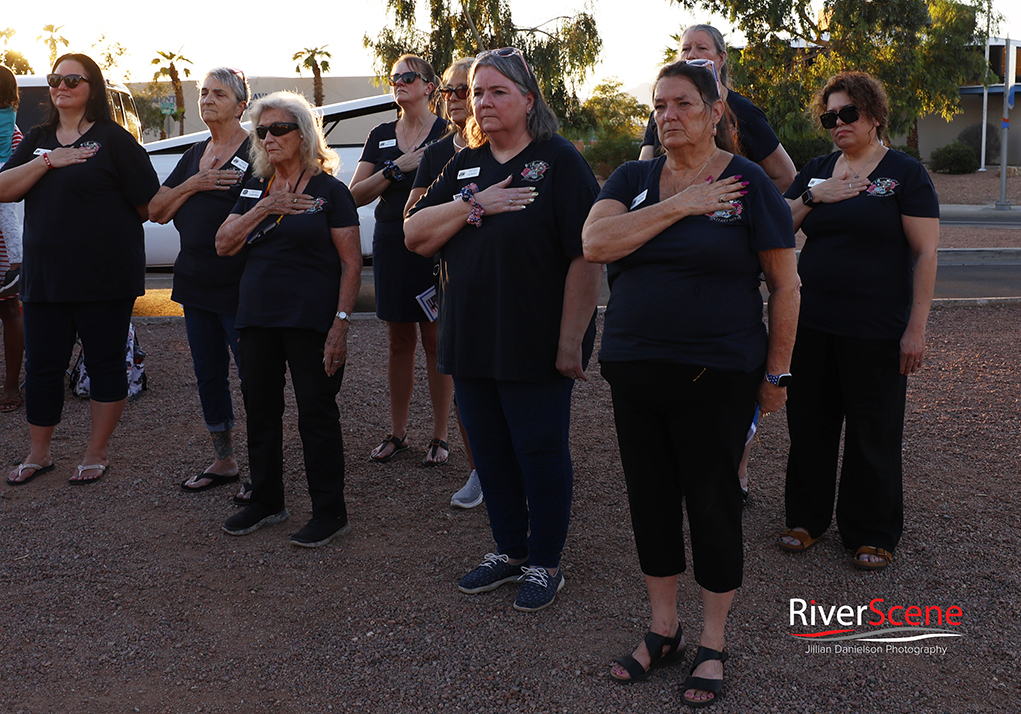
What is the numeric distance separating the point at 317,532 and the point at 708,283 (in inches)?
88.3

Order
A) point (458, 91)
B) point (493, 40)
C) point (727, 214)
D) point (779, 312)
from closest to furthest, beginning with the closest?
point (727, 214) < point (779, 312) < point (458, 91) < point (493, 40)

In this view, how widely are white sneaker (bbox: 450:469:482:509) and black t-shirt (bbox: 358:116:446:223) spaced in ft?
4.62

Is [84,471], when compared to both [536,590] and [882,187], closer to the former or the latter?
[536,590]

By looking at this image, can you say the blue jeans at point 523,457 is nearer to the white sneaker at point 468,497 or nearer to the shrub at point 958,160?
the white sneaker at point 468,497

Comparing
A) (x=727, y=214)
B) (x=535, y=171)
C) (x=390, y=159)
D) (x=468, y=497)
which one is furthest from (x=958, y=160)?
(x=727, y=214)

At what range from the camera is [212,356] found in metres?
4.67

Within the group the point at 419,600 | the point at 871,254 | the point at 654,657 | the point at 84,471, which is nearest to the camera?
the point at 654,657

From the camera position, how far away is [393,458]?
17.2 ft

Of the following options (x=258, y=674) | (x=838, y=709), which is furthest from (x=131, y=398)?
(x=838, y=709)

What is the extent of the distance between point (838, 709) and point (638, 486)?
888mm

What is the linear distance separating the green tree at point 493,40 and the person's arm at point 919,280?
28751mm

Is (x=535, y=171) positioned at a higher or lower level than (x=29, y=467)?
higher

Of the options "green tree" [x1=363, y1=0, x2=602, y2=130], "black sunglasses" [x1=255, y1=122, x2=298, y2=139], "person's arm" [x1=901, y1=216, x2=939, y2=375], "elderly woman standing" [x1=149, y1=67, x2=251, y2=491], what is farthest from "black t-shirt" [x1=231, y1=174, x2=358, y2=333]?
"green tree" [x1=363, y1=0, x2=602, y2=130]

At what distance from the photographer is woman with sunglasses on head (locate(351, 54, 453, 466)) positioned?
4.82m
